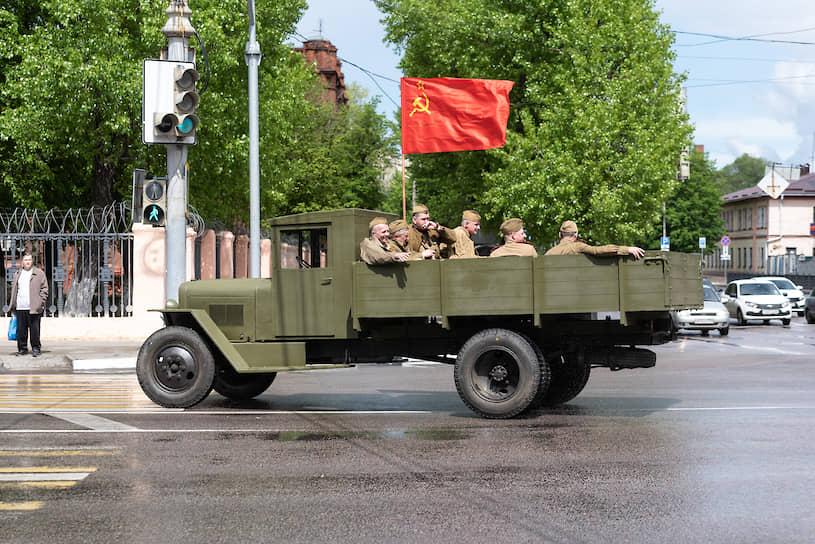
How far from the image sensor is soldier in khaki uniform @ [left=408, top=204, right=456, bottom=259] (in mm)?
11172

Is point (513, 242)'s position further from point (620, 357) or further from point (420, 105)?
point (420, 105)

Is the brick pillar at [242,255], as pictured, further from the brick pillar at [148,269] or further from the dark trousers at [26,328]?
the dark trousers at [26,328]

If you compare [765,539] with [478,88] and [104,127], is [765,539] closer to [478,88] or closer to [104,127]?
[478,88]

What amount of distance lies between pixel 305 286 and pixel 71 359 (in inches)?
338

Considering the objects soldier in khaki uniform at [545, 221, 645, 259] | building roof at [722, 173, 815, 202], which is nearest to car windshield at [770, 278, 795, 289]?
soldier in khaki uniform at [545, 221, 645, 259]

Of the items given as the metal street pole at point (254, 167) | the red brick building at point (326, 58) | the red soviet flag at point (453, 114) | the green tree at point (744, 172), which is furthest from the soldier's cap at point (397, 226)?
the green tree at point (744, 172)

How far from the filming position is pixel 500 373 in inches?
416

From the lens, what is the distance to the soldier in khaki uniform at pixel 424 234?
11.2m

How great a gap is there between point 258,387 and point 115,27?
15742 millimetres

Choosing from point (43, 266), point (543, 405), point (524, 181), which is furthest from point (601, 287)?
point (524, 181)

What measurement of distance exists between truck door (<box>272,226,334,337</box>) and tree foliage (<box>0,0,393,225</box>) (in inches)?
524

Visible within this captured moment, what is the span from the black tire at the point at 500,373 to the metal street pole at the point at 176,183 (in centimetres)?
691

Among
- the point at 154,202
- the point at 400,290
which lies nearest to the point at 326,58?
the point at 154,202

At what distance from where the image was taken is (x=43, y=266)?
23344mm
